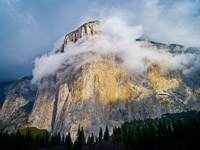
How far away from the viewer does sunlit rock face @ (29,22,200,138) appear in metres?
118

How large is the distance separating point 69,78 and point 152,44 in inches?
2928

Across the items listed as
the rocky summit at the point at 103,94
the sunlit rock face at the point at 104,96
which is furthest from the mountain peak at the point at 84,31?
the sunlit rock face at the point at 104,96

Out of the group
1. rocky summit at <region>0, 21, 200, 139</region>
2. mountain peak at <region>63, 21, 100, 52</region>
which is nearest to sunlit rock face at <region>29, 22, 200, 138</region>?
rocky summit at <region>0, 21, 200, 139</region>

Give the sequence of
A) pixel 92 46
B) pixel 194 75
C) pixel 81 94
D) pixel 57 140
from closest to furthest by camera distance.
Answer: pixel 57 140, pixel 81 94, pixel 92 46, pixel 194 75

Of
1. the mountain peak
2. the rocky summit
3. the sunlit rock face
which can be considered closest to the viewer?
the sunlit rock face

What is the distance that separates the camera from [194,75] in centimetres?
15212

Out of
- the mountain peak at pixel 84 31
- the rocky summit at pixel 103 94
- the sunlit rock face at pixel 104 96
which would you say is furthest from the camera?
the mountain peak at pixel 84 31

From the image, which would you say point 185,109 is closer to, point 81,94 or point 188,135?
point 81,94

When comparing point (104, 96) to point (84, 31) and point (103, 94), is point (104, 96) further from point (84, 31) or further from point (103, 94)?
point (84, 31)

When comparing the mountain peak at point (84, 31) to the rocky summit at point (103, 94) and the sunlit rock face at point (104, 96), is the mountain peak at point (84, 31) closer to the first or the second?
the rocky summit at point (103, 94)

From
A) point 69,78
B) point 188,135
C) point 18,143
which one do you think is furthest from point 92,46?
point 188,135

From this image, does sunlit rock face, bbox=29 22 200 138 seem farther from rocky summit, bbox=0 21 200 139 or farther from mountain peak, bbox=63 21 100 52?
mountain peak, bbox=63 21 100 52

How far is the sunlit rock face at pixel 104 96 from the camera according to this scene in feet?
388

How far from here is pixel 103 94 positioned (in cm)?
12756
